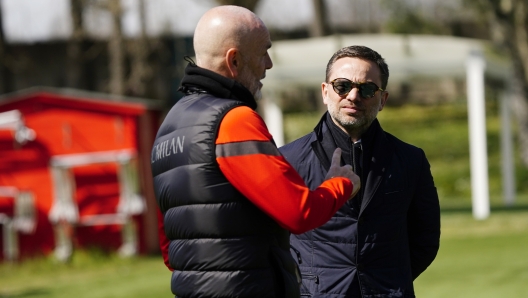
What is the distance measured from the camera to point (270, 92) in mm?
22266

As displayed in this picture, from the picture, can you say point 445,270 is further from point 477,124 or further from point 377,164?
point 377,164

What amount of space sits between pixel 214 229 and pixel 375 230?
1138 millimetres

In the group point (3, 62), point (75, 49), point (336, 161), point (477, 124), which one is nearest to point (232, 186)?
point (336, 161)

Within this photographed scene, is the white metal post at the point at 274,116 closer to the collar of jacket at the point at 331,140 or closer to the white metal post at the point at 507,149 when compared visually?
the white metal post at the point at 507,149

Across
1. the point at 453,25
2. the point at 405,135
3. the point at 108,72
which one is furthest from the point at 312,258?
the point at 453,25

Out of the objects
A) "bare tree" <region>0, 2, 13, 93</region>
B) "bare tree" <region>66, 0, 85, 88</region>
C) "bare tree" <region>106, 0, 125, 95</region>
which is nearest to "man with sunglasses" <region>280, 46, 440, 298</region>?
"bare tree" <region>106, 0, 125, 95</region>

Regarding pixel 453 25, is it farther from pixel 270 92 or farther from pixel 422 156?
pixel 422 156

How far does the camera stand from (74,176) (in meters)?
16.8

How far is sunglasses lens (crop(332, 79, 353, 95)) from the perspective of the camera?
4598 millimetres

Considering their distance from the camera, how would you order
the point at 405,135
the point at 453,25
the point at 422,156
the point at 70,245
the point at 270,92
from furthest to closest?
the point at 453,25, the point at 405,135, the point at 270,92, the point at 70,245, the point at 422,156

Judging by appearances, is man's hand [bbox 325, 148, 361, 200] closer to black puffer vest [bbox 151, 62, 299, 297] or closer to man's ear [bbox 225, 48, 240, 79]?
black puffer vest [bbox 151, 62, 299, 297]

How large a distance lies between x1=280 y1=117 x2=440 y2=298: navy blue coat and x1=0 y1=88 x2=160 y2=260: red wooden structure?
12.1 meters

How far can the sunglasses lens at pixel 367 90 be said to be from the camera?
4.58m

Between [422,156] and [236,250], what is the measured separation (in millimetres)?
1485
